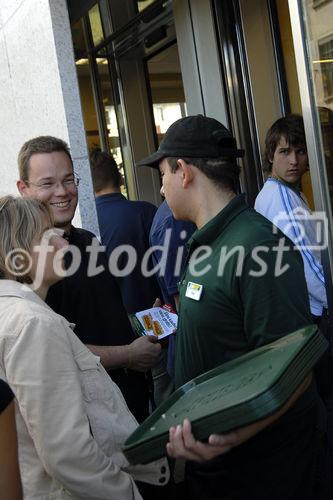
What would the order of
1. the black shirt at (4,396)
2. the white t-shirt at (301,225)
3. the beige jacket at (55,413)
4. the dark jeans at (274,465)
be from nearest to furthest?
1. the black shirt at (4,396)
2. the beige jacket at (55,413)
3. the dark jeans at (274,465)
4. the white t-shirt at (301,225)

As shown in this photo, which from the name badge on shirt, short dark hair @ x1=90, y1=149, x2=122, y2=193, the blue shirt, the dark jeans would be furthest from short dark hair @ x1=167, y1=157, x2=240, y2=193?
short dark hair @ x1=90, y1=149, x2=122, y2=193

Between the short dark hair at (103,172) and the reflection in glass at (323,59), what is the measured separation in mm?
2175

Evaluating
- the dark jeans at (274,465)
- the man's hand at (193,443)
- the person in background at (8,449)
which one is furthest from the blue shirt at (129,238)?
the person in background at (8,449)

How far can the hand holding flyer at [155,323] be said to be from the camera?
10.4 ft

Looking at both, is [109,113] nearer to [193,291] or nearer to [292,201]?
[292,201]

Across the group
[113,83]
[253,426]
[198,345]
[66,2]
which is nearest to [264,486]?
[253,426]

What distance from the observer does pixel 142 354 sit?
9.61ft

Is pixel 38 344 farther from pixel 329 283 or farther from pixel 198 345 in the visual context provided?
pixel 329 283

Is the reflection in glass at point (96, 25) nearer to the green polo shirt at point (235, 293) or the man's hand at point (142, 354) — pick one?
the man's hand at point (142, 354)

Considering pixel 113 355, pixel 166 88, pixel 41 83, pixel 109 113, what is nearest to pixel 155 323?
pixel 113 355

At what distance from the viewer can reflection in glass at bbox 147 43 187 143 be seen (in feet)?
20.6

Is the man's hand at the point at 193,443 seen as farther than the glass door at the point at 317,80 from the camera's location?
No

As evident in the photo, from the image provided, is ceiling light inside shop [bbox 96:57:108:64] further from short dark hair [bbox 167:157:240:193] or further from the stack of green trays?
the stack of green trays

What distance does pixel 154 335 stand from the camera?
10.2 feet
